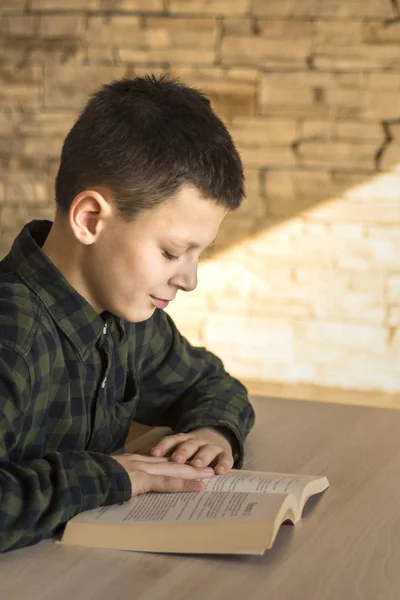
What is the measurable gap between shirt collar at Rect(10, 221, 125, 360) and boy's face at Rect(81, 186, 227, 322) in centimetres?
4

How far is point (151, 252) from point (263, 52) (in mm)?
2152

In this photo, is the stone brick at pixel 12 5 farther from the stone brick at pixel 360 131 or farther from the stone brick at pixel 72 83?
the stone brick at pixel 360 131

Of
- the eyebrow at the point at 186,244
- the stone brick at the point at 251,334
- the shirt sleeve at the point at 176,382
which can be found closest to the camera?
the eyebrow at the point at 186,244

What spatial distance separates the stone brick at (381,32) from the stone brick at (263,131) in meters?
0.35

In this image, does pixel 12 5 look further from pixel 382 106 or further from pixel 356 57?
pixel 382 106

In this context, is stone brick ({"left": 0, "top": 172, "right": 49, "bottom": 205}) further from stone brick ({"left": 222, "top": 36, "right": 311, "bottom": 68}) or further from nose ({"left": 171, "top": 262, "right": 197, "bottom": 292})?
nose ({"left": 171, "top": 262, "right": 197, "bottom": 292})

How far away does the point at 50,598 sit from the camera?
2.68ft

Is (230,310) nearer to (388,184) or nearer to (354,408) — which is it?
(388,184)

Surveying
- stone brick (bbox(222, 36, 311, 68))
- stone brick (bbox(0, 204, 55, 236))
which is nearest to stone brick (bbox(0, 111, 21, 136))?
stone brick (bbox(0, 204, 55, 236))

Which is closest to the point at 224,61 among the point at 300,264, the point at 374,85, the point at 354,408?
the point at 374,85

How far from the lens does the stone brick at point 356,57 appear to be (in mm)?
3090

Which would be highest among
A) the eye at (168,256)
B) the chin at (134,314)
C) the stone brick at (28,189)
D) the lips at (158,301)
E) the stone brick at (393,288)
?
the eye at (168,256)

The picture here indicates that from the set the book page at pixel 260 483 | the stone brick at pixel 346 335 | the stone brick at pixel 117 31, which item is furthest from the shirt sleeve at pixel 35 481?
the stone brick at pixel 117 31

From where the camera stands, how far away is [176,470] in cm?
115
